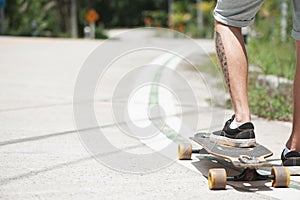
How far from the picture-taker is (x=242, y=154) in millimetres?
3094

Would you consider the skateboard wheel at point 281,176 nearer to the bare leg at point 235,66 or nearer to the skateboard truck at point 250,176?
the skateboard truck at point 250,176

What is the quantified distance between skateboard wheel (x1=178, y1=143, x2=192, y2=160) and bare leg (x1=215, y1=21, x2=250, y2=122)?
514 mm

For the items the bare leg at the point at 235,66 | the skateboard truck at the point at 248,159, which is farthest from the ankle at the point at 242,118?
the skateboard truck at the point at 248,159

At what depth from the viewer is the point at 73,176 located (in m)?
3.25

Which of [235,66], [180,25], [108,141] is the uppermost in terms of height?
[235,66]

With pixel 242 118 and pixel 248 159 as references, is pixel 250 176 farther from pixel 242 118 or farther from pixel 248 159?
pixel 242 118

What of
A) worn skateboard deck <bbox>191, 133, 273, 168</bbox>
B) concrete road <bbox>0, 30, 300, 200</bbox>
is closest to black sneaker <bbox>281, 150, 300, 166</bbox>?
concrete road <bbox>0, 30, 300, 200</bbox>

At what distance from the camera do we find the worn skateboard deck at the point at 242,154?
296 cm

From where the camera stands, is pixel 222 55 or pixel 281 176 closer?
pixel 281 176

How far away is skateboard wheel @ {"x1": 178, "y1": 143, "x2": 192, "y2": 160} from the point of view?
368cm

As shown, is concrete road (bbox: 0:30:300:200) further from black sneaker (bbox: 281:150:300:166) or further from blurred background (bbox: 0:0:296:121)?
blurred background (bbox: 0:0:296:121)

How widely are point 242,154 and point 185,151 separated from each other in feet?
2.14

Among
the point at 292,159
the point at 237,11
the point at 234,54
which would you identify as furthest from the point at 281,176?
the point at 237,11

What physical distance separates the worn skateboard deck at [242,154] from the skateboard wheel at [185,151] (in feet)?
1.10
